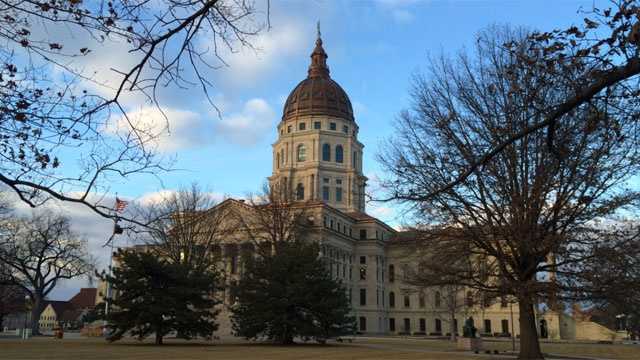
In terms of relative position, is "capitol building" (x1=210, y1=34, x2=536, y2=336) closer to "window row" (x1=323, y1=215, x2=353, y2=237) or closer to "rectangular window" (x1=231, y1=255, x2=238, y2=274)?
"window row" (x1=323, y1=215, x2=353, y2=237)

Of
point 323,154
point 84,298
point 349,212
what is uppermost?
point 323,154

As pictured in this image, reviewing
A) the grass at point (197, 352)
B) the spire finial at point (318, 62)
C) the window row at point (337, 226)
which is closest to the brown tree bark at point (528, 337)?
the grass at point (197, 352)

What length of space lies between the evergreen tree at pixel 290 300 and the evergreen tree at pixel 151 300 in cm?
378

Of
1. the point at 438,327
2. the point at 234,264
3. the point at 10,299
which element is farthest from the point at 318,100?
the point at 10,299

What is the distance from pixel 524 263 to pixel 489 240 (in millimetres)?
1735

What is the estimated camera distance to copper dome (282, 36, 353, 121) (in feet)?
351

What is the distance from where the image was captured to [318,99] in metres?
108

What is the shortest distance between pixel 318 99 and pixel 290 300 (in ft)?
227

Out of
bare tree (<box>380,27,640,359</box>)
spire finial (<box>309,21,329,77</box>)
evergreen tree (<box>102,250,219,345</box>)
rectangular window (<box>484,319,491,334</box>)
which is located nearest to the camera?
bare tree (<box>380,27,640,359</box>)

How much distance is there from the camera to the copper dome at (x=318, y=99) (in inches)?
4207

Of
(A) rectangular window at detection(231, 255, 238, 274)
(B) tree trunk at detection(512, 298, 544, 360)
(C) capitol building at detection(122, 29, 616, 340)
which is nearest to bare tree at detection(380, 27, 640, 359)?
(B) tree trunk at detection(512, 298, 544, 360)

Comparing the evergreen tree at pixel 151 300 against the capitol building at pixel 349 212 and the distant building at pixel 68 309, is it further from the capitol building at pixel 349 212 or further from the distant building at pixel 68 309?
the distant building at pixel 68 309

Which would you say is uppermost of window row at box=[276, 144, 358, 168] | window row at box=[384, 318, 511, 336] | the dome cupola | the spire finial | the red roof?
the spire finial

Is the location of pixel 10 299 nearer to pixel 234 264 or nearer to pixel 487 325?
pixel 234 264
